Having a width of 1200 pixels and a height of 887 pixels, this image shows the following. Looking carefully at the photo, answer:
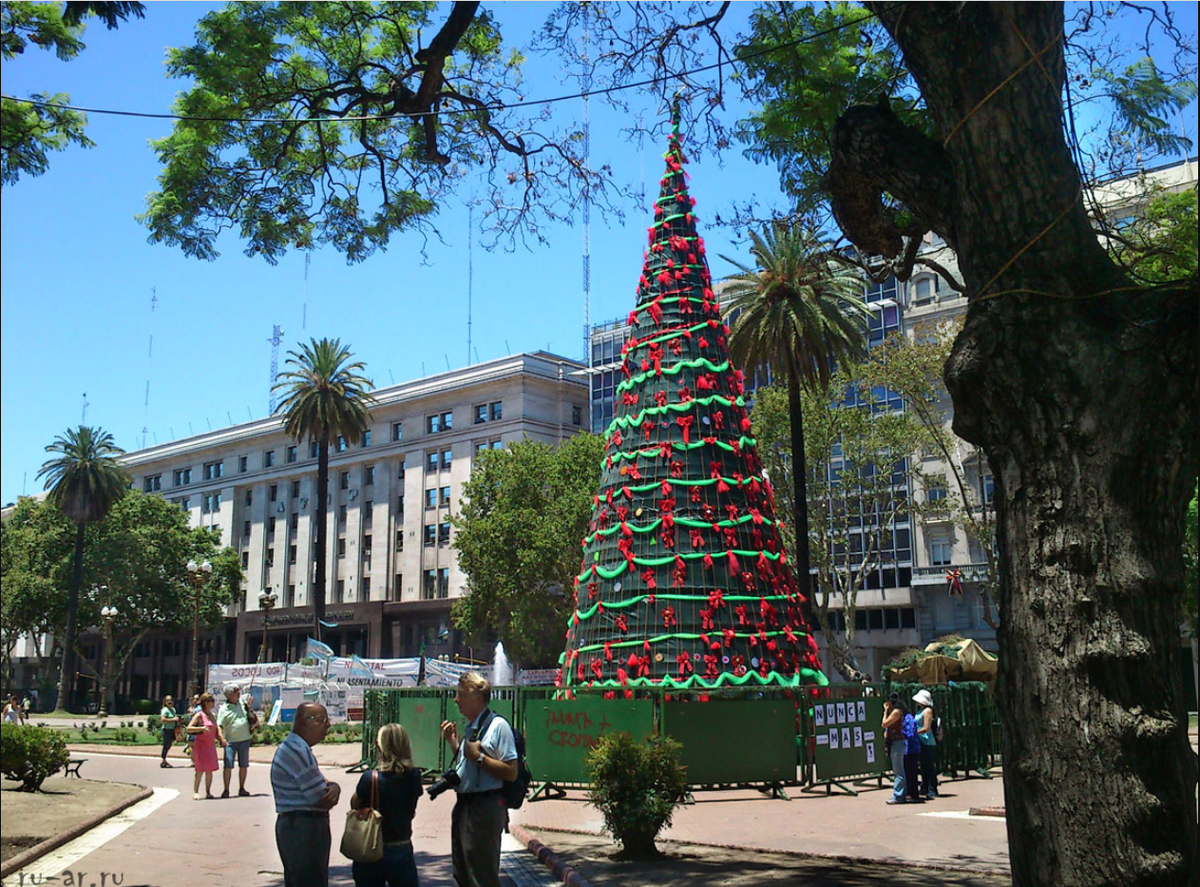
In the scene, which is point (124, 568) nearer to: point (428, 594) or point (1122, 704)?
point (428, 594)

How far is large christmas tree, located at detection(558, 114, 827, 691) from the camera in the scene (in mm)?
15828

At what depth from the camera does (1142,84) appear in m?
8.16

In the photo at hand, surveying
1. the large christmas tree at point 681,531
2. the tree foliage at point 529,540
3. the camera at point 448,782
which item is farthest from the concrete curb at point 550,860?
the tree foliage at point 529,540

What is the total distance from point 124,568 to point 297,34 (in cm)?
5804

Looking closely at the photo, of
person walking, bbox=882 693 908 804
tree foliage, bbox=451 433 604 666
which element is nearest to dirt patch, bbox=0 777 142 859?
person walking, bbox=882 693 908 804

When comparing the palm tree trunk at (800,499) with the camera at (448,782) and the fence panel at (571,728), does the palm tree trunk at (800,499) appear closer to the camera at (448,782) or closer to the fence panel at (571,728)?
the fence panel at (571,728)

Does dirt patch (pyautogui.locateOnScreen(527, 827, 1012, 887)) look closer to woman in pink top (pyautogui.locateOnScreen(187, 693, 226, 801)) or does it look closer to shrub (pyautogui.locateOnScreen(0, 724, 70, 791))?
woman in pink top (pyautogui.locateOnScreen(187, 693, 226, 801))

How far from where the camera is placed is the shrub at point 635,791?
10109 mm

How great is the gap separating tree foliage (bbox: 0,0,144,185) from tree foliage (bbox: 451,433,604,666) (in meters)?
35.6

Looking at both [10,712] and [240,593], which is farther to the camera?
[240,593]

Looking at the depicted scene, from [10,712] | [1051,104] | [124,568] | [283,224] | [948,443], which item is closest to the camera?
[1051,104]

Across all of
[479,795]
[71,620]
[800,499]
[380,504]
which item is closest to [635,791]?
[479,795]

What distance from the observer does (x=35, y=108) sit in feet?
35.7

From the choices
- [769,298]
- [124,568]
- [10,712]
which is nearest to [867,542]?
[769,298]
